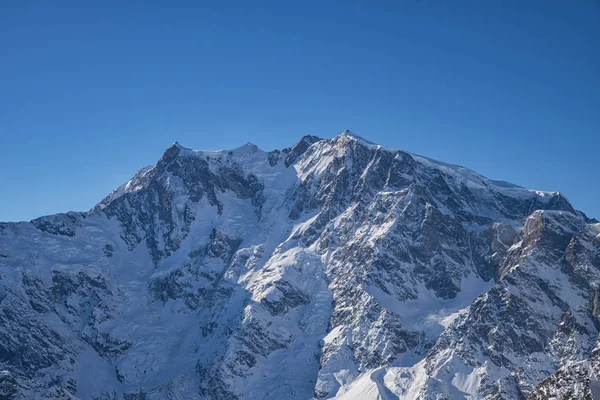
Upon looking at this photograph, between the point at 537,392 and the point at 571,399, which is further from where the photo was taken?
the point at 537,392
